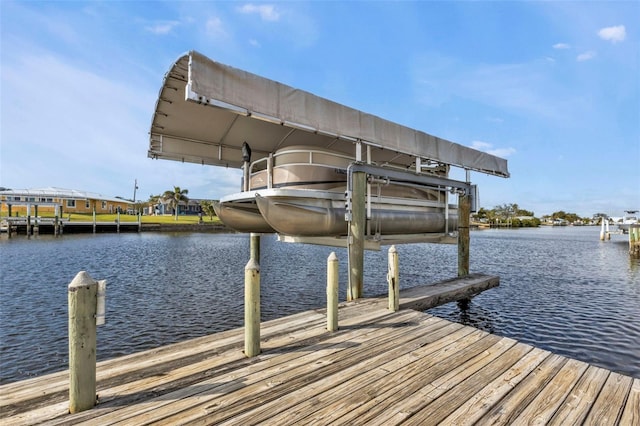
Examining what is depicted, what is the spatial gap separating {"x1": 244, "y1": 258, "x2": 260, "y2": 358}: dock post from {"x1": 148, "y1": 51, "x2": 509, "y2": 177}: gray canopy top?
282 cm

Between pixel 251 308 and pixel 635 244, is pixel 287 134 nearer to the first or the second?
pixel 251 308

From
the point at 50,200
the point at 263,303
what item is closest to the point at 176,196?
the point at 50,200

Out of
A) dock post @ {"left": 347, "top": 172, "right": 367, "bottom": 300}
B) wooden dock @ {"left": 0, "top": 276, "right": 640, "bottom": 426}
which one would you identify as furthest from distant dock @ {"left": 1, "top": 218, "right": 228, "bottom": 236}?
wooden dock @ {"left": 0, "top": 276, "right": 640, "bottom": 426}

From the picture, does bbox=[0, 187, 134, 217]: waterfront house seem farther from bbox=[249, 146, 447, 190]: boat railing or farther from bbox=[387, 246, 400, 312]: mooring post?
bbox=[387, 246, 400, 312]: mooring post

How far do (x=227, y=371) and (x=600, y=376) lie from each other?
3.97 metres

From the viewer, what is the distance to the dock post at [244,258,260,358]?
11.5 feet

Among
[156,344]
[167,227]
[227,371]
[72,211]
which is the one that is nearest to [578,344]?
[227,371]

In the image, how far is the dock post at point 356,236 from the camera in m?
6.11

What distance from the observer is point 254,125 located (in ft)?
24.1

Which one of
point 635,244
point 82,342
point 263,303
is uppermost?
point 82,342

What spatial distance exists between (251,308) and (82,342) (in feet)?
5.09

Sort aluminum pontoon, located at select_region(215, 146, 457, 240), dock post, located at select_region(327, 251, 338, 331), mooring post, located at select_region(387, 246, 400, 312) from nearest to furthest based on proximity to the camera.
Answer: dock post, located at select_region(327, 251, 338, 331) → mooring post, located at select_region(387, 246, 400, 312) → aluminum pontoon, located at select_region(215, 146, 457, 240)

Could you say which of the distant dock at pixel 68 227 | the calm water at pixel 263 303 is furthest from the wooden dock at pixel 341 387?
→ the distant dock at pixel 68 227

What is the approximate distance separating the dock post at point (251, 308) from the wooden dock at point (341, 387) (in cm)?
14
